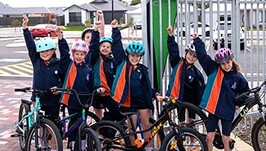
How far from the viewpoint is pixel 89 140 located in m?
5.17

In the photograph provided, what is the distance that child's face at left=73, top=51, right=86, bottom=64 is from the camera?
Answer: 5.63m

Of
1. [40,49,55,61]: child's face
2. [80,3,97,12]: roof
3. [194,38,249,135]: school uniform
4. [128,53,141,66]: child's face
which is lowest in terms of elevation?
[194,38,249,135]: school uniform

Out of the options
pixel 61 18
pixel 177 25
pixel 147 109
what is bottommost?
pixel 147 109

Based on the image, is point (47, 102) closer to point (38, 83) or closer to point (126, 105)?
point (38, 83)

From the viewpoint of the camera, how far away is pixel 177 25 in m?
6.38

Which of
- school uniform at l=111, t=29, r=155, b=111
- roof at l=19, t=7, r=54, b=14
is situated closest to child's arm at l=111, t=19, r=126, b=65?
school uniform at l=111, t=29, r=155, b=111

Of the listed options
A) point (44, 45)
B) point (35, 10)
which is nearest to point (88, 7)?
point (35, 10)

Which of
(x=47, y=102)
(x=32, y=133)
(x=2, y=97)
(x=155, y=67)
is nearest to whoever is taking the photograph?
(x=32, y=133)

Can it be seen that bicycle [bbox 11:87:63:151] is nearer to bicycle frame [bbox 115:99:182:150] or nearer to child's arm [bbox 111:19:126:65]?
bicycle frame [bbox 115:99:182:150]

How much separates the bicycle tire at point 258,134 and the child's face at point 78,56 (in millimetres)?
2260

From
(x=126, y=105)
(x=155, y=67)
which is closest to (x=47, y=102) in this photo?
(x=126, y=105)

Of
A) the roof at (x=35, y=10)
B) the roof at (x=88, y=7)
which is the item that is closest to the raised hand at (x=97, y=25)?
the roof at (x=88, y=7)

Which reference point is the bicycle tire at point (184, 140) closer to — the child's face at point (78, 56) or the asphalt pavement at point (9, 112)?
the asphalt pavement at point (9, 112)

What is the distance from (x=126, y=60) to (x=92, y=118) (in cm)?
89
